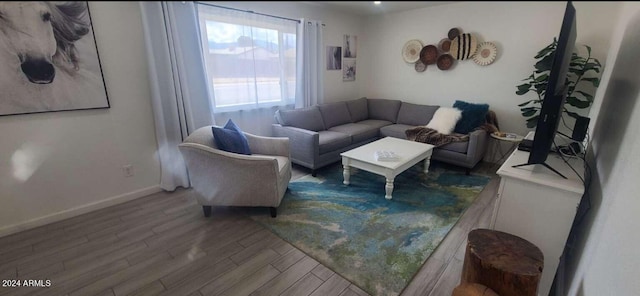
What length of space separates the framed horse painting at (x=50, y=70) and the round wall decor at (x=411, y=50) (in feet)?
11.9

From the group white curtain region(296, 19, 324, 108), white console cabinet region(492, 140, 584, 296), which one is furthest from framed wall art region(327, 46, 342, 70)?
white console cabinet region(492, 140, 584, 296)

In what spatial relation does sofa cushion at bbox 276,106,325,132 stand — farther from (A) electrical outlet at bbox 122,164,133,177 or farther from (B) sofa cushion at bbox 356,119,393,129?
(A) electrical outlet at bbox 122,164,133,177

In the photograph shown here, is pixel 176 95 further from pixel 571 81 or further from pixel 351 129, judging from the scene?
pixel 571 81

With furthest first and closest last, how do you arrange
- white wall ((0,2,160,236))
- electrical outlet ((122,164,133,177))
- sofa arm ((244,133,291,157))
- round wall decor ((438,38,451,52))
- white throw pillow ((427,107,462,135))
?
1. round wall decor ((438,38,451,52))
2. white throw pillow ((427,107,462,135))
3. sofa arm ((244,133,291,157))
4. electrical outlet ((122,164,133,177))
5. white wall ((0,2,160,236))

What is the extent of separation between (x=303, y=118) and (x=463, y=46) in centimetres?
220

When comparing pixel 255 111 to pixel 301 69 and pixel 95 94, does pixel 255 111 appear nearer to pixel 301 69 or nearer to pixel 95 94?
pixel 301 69

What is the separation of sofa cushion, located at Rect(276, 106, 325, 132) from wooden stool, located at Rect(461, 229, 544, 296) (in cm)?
243

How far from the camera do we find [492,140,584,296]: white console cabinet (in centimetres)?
130

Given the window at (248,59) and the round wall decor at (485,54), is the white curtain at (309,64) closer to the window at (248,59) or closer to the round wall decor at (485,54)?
the window at (248,59)

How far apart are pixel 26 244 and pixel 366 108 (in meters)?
4.05

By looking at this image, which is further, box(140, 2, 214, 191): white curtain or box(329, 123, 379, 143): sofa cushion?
box(329, 123, 379, 143): sofa cushion

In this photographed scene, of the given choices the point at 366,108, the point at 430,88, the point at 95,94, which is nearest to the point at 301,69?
the point at 366,108

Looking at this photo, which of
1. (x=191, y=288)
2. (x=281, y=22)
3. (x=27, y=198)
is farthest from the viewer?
(x=281, y=22)

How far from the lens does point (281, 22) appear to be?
10.6 feet
